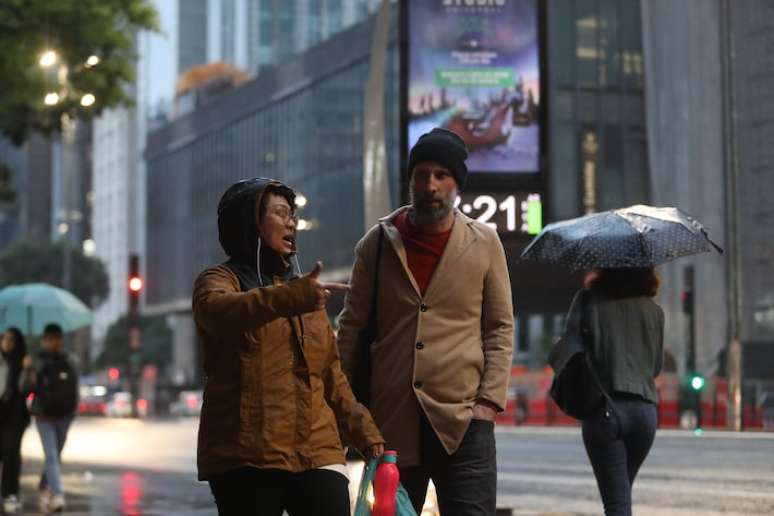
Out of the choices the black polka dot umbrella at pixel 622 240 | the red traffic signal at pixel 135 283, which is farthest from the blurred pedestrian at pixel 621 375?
the red traffic signal at pixel 135 283

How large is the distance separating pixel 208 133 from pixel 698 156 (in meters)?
53.2

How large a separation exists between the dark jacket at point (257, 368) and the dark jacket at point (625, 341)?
9.11ft

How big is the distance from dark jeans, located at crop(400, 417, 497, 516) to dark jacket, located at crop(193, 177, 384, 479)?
1.76ft

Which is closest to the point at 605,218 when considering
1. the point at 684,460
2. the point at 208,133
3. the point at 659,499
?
the point at 659,499

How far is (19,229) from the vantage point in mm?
176125

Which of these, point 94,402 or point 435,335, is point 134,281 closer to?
point 94,402

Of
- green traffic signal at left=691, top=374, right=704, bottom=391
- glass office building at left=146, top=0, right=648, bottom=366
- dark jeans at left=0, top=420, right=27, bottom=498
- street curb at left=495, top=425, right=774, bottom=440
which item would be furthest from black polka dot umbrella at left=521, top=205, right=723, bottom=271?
glass office building at left=146, top=0, right=648, bottom=366

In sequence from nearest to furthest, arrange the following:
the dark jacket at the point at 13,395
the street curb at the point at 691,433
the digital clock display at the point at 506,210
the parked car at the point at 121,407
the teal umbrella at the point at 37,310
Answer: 1. the digital clock display at the point at 506,210
2. the dark jacket at the point at 13,395
3. the teal umbrella at the point at 37,310
4. the street curb at the point at 691,433
5. the parked car at the point at 121,407

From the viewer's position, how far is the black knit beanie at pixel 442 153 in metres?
5.76

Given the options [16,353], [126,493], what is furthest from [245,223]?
[126,493]

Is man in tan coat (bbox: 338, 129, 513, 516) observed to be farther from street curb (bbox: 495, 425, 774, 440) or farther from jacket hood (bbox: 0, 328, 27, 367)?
street curb (bbox: 495, 425, 774, 440)

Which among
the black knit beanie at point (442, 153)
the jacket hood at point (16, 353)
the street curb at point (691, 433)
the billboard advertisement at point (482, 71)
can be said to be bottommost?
the street curb at point (691, 433)

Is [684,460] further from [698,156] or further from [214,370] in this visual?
[698,156]

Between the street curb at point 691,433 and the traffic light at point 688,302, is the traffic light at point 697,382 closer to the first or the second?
the street curb at point 691,433
